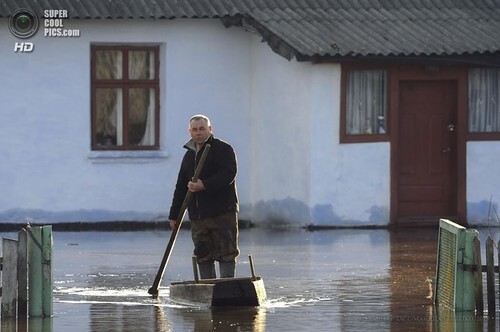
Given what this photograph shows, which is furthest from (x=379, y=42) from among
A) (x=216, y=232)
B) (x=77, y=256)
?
(x=216, y=232)

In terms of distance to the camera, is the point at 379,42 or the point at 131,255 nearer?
the point at 131,255

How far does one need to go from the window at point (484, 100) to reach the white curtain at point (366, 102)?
135cm

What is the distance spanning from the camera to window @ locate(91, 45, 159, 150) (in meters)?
23.9

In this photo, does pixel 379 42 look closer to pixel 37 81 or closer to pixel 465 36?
pixel 465 36

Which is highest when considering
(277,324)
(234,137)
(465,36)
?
(465,36)

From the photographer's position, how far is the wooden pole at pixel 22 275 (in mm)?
13664

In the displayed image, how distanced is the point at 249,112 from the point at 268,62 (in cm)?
90

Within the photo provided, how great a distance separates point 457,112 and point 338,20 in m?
2.23

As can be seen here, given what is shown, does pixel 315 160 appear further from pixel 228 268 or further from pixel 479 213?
pixel 228 268

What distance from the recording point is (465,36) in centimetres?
2358

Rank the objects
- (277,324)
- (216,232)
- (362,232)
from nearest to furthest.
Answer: (277,324)
(216,232)
(362,232)

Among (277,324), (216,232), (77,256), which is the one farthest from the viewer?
(77,256)

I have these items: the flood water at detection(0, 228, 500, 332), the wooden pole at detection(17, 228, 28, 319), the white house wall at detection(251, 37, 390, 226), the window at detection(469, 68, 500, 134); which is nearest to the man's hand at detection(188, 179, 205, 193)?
the flood water at detection(0, 228, 500, 332)

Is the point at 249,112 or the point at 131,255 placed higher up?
the point at 249,112
